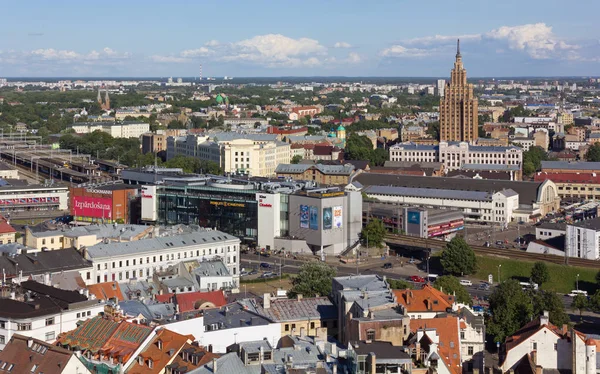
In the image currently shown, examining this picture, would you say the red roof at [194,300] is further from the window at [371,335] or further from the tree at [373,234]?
the tree at [373,234]

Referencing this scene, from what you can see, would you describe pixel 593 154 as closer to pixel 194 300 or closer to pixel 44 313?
pixel 194 300

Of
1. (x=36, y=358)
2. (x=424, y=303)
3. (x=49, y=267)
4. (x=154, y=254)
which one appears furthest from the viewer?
(x=154, y=254)

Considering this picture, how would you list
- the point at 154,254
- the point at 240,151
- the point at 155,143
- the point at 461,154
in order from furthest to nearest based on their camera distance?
1. the point at 155,143
2. the point at 461,154
3. the point at 240,151
4. the point at 154,254

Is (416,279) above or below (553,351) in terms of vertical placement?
below

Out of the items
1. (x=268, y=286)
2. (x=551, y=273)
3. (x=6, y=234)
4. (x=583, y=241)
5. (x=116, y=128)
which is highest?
(x=116, y=128)

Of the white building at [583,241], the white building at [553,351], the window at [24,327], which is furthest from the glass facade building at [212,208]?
the white building at [553,351]

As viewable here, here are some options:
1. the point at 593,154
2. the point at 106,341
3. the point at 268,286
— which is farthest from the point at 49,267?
the point at 593,154
